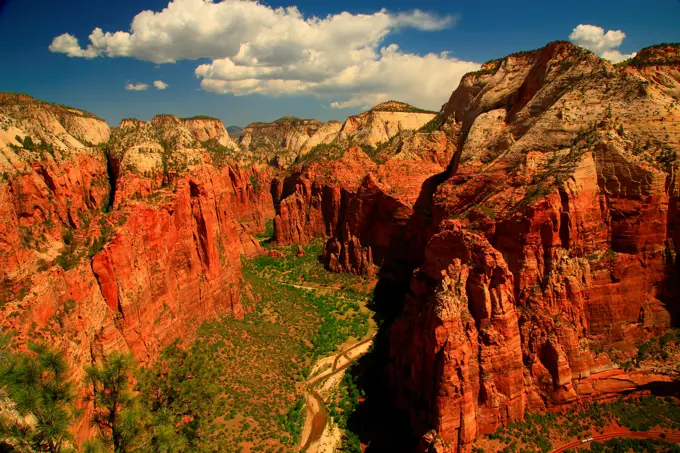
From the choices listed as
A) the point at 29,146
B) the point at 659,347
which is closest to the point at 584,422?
the point at 659,347

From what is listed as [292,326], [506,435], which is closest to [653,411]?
[506,435]

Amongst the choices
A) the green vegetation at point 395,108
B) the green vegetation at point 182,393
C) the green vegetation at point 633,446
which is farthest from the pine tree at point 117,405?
the green vegetation at point 395,108

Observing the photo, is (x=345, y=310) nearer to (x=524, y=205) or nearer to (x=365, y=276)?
(x=365, y=276)

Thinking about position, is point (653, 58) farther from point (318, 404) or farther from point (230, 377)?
point (230, 377)

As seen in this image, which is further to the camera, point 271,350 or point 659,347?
point 271,350

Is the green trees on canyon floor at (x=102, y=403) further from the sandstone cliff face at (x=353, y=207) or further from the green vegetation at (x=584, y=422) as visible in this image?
the sandstone cliff face at (x=353, y=207)

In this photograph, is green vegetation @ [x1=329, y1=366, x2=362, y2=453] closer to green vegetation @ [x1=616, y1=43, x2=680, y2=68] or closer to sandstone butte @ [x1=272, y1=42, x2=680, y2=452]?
sandstone butte @ [x1=272, y1=42, x2=680, y2=452]
